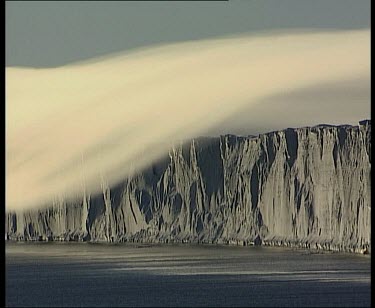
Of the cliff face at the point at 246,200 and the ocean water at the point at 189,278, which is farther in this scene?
the cliff face at the point at 246,200

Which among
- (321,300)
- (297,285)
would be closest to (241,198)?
(297,285)

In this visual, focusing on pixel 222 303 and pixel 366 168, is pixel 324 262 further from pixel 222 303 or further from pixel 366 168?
pixel 222 303

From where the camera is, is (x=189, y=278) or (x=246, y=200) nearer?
(x=189, y=278)

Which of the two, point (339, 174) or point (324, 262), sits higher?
point (339, 174)

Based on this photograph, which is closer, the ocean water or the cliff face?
the ocean water
